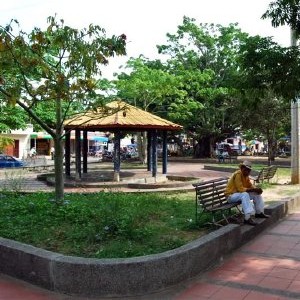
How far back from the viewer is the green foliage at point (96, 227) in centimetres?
587

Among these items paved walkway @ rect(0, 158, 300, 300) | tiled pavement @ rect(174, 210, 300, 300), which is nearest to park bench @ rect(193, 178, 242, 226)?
tiled pavement @ rect(174, 210, 300, 300)

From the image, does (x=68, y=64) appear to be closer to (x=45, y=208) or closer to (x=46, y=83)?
(x=46, y=83)

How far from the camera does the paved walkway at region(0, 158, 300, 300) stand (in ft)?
16.6

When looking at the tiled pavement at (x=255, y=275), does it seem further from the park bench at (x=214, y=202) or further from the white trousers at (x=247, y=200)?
the park bench at (x=214, y=202)

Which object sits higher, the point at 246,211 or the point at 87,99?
the point at 87,99

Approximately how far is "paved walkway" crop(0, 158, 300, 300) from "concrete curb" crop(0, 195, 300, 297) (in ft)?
0.31

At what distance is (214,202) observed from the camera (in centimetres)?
806

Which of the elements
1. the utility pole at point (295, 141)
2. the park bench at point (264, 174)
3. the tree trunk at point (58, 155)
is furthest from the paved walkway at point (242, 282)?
the utility pole at point (295, 141)

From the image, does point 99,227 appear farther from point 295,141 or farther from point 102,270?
point 295,141

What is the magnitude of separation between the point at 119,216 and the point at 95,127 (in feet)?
34.2

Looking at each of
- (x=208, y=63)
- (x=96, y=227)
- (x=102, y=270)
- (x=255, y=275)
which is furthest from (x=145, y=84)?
(x=102, y=270)

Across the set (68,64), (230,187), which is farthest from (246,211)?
(68,64)

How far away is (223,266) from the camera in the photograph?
20.5 ft

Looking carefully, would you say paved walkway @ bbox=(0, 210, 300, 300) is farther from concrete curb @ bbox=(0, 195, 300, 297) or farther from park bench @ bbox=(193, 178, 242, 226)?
park bench @ bbox=(193, 178, 242, 226)
